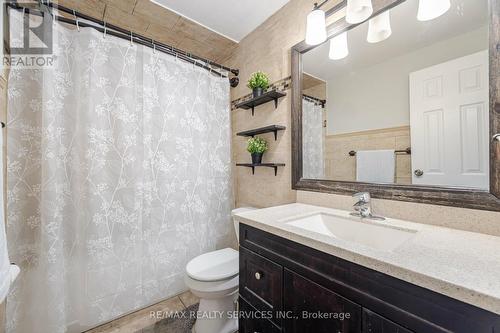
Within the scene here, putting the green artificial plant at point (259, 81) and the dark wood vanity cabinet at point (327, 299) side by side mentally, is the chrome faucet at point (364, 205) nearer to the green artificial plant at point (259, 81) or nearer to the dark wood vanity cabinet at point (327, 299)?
Result: the dark wood vanity cabinet at point (327, 299)

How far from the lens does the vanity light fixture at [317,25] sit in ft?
3.95

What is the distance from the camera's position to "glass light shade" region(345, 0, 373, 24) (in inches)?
40.6

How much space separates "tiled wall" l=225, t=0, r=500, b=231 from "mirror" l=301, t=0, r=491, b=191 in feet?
0.44

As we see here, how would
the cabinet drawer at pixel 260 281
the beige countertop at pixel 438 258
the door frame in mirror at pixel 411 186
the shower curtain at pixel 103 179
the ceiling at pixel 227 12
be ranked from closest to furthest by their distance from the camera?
the beige countertop at pixel 438 258, the door frame in mirror at pixel 411 186, the cabinet drawer at pixel 260 281, the shower curtain at pixel 103 179, the ceiling at pixel 227 12

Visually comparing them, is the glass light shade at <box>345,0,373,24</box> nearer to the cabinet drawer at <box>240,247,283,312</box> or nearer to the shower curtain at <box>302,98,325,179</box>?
the shower curtain at <box>302,98,325,179</box>

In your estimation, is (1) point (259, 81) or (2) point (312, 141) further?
(1) point (259, 81)

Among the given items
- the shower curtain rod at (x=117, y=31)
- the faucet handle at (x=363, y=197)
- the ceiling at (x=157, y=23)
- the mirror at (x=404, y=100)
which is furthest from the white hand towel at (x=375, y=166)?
the ceiling at (x=157, y=23)

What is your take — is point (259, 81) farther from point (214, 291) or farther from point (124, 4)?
point (214, 291)

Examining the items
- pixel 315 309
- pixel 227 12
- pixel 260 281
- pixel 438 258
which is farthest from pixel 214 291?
pixel 227 12

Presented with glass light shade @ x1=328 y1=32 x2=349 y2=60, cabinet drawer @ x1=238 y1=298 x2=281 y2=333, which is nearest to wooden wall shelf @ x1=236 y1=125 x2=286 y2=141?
glass light shade @ x1=328 y1=32 x2=349 y2=60

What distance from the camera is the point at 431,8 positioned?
0.92 meters

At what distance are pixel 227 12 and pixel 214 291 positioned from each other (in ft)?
6.46

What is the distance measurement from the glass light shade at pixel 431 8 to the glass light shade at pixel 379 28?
122 mm

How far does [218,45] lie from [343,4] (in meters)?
1.19
